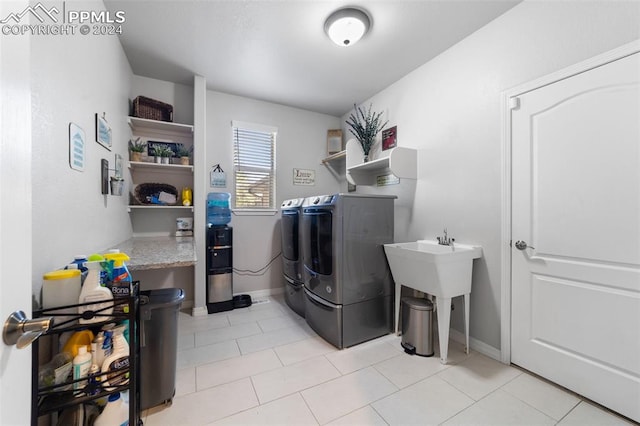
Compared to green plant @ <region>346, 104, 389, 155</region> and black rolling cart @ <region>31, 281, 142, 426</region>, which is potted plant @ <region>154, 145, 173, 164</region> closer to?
black rolling cart @ <region>31, 281, 142, 426</region>

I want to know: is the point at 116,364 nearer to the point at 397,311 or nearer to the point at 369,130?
the point at 397,311

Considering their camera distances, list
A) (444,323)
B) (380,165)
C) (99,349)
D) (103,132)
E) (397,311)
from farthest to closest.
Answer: (380,165) → (397,311) → (444,323) → (103,132) → (99,349)

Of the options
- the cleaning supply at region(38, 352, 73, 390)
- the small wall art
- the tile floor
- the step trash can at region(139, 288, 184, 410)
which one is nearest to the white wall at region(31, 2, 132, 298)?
the small wall art

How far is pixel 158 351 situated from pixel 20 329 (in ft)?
3.76

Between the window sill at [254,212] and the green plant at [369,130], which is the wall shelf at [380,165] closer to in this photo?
the green plant at [369,130]

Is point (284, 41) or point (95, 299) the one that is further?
point (284, 41)

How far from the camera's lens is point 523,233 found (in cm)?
182

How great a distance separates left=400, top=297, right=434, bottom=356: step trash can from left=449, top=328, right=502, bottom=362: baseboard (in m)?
0.39

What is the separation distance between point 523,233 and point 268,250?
281 cm

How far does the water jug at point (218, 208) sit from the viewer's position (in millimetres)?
3098

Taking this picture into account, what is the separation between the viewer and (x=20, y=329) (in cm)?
50

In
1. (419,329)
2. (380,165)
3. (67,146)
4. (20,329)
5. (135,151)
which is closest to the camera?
(20,329)

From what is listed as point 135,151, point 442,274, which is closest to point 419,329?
point 442,274

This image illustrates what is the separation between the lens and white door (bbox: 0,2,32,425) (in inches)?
19.1
